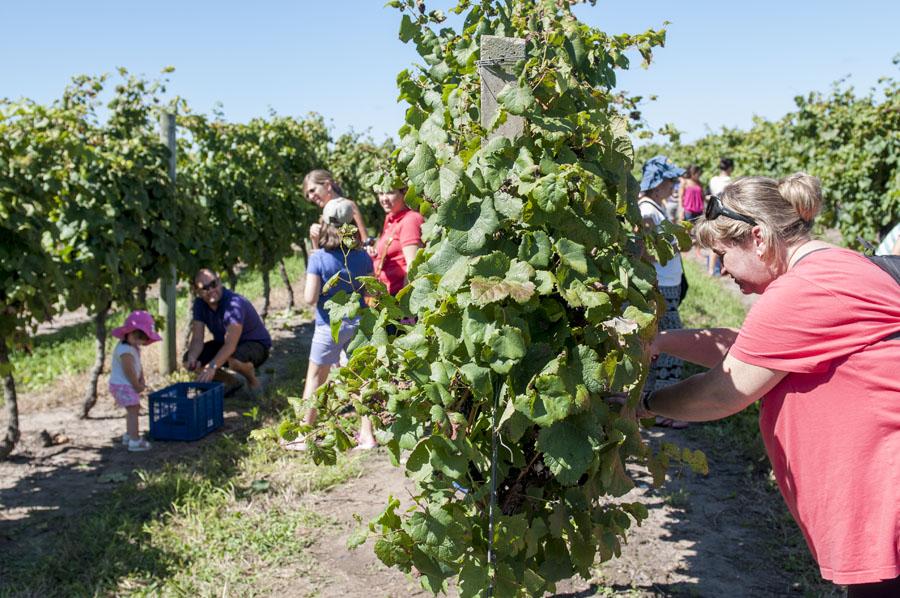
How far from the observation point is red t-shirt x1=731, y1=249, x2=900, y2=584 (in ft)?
5.70

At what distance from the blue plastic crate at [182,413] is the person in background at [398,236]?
1738 mm

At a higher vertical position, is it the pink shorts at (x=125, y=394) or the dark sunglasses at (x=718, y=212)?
the dark sunglasses at (x=718, y=212)

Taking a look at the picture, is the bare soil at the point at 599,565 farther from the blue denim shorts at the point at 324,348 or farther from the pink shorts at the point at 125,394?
the blue denim shorts at the point at 324,348

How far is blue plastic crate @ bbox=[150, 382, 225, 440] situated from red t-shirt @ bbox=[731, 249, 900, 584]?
4178 millimetres

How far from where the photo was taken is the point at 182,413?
5.22m

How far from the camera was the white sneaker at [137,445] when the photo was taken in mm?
5152

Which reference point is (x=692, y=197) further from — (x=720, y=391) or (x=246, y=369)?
(x=720, y=391)

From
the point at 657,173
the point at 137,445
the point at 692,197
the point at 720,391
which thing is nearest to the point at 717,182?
the point at 692,197

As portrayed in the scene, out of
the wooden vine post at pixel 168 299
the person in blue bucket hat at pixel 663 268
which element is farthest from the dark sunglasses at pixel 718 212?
the wooden vine post at pixel 168 299

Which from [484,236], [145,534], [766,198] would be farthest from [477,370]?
[145,534]

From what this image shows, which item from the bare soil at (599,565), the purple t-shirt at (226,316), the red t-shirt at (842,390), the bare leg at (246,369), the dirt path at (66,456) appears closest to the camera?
the red t-shirt at (842,390)

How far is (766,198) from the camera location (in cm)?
194

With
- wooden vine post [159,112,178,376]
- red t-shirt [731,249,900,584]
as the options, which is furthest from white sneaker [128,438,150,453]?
red t-shirt [731,249,900,584]

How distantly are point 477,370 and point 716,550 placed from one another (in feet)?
7.54
